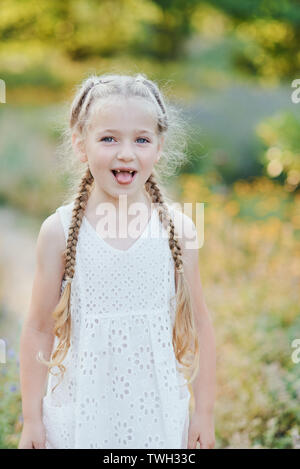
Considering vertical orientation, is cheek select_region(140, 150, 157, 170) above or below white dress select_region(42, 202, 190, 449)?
above

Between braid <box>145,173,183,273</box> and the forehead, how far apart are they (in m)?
0.24

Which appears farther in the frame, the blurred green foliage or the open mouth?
the blurred green foliage

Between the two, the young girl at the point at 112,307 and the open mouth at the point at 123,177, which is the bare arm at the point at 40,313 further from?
the open mouth at the point at 123,177

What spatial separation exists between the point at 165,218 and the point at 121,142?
0.29 metres

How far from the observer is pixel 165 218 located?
174 cm

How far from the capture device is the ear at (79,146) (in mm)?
1679

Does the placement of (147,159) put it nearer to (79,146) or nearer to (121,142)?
(121,142)

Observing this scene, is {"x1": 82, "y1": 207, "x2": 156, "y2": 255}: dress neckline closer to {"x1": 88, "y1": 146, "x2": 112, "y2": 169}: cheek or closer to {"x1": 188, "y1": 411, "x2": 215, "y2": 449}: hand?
{"x1": 88, "y1": 146, "x2": 112, "y2": 169}: cheek

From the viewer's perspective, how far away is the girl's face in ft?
5.14

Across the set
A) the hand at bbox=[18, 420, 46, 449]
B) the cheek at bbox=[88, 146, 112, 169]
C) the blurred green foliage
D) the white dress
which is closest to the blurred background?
the blurred green foliage

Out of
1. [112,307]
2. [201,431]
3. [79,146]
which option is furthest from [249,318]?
[79,146]

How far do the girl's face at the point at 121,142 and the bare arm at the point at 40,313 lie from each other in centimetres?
22

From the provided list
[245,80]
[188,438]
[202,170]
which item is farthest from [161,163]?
[245,80]

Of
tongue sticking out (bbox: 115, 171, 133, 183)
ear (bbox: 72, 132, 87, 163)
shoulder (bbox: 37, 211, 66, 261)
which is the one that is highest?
ear (bbox: 72, 132, 87, 163)
